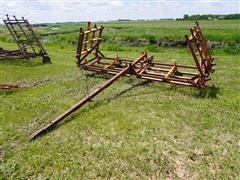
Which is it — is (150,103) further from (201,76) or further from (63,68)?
(63,68)

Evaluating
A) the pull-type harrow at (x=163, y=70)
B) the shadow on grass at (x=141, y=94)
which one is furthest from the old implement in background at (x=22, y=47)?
the shadow on grass at (x=141, y=94)

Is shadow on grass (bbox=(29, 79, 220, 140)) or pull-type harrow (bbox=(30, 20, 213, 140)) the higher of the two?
pull-type harrow (bbox=(30, 20, 213, 140))

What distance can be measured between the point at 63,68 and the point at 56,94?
5.13 meters

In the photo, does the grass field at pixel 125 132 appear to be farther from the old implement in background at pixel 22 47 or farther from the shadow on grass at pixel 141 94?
the old implement in background at pixel 22 47

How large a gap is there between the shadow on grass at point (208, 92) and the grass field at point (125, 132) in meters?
0.03

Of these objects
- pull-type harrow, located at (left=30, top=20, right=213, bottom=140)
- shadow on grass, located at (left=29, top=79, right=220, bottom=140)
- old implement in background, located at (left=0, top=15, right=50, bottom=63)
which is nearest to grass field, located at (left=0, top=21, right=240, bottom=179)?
shadow on grass, located at (left=29, top=79, right=220, bottom=140)

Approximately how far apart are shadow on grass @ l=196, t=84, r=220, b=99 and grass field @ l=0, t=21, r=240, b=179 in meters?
0.03

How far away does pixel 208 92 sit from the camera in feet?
37.2

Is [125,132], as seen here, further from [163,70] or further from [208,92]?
[163,70]

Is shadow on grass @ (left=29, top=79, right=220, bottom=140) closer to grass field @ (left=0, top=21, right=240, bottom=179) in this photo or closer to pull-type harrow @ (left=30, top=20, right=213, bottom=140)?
grass field @ (left=0, top=21, right=240, bottom=179)

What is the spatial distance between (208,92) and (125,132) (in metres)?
4.58

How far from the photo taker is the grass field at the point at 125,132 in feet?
20.7

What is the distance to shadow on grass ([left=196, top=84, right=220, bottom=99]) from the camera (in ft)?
35.9

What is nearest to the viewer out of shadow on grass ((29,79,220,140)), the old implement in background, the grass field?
the grass field
